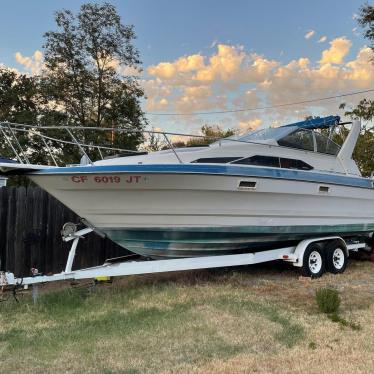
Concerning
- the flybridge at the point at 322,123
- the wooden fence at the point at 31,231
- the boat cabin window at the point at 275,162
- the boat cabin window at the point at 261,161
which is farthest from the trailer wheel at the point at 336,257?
the wooden fence at the point at 31,231

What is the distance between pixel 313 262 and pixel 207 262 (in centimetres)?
218

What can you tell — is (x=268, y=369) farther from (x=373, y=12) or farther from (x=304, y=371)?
(x=373, y=12)

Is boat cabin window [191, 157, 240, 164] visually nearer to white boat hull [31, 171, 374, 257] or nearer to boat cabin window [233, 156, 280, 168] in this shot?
boat cabin window [233, 156, 280, 168]

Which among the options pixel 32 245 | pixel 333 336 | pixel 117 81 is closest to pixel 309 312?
pixel 333 336

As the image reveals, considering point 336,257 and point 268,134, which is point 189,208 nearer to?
point 268,134

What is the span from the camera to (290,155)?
7.96 m

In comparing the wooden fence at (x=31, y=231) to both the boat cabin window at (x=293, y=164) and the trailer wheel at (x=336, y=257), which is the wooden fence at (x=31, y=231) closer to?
the boat cabin window at (x=293, y=164)

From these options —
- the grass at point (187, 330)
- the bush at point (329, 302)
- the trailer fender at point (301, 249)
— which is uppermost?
the trailer fender at point (301, 249)

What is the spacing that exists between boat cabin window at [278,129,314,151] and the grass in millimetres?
2310

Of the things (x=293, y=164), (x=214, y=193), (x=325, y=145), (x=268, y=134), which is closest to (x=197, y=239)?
(x=214, y=193)

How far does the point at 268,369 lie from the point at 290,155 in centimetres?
460

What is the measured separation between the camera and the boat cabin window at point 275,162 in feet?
24.1

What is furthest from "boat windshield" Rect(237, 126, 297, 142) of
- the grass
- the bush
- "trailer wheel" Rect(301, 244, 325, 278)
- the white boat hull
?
the bush

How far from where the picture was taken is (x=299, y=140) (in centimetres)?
835
